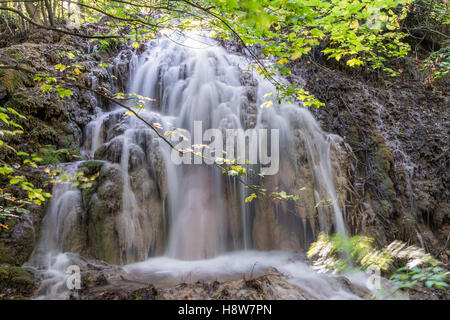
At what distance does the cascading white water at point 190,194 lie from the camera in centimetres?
404

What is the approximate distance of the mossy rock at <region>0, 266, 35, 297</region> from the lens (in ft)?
9.06

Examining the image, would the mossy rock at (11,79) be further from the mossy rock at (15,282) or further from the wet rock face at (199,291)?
the wet rock face at (199,291)

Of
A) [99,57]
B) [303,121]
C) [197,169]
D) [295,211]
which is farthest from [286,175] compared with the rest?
[99,57]

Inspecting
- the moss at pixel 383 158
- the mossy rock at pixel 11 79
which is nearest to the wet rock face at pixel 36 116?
the mossy rock at pixel 11 79

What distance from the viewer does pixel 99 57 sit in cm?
764

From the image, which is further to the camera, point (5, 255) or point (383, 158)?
point (383, 158)

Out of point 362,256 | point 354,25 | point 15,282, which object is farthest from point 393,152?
point 15,282

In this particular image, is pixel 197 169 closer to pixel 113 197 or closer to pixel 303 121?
pixel 113 197

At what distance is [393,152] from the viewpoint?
6816 millimetres

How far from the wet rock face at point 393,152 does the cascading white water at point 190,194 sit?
1100mm

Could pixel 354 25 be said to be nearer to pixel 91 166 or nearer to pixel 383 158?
pixel 383 158

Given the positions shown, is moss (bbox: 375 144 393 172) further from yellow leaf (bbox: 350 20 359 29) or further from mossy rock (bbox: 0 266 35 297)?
mossy rock (bbox: 0 266 35 297)

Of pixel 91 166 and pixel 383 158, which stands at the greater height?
pixel 383 158

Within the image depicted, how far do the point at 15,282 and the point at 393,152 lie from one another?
8693 mm
